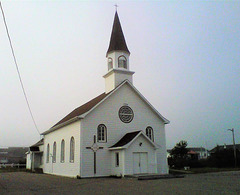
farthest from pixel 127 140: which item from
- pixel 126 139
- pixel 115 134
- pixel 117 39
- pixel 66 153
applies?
pixel 117 39

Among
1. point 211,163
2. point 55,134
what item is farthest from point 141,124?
point 211,163

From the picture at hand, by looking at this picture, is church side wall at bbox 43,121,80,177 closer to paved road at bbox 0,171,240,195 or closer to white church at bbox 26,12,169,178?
white church at bbox 26,12,169,178

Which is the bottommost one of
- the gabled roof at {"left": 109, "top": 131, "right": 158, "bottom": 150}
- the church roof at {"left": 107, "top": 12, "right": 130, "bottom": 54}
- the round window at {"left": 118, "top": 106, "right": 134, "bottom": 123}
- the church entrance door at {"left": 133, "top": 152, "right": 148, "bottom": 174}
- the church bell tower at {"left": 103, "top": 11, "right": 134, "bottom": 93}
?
the church entrance door at {"left": 133, "top": 152, "right": 148, "bottom": 174}

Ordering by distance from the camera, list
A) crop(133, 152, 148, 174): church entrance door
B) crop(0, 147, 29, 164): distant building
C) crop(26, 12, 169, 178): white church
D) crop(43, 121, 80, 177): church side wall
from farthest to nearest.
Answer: crop(0, 147, 29, 164): distant building → crop(43, 121, 80, 177): church side wall → crop(26, 12, 169, 178): white church → crop(133, 152, 148, 174): church entrance door

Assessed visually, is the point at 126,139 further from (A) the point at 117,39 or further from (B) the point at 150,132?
(A) the point at 117,39

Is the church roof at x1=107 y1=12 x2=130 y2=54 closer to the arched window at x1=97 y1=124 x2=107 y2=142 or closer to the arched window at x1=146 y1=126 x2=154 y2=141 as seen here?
the arched window at x1=146 y1=126 x2=154 y2=141

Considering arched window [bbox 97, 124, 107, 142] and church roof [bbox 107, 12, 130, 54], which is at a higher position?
church roof [bbox 107, 12, 130, 54]

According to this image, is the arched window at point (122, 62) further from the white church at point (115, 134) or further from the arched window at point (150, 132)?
the arched window at point (150, 132)

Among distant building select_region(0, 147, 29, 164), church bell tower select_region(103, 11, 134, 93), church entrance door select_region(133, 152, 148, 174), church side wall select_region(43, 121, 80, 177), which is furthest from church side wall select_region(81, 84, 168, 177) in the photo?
distant building select_region(0, 147, 29, 164)

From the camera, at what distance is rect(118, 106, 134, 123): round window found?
86.2 feet

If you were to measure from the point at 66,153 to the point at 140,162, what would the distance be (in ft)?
26.4

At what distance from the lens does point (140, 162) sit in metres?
23.7

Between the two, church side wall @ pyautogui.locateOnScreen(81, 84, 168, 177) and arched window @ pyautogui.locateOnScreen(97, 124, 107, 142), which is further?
arched window @ pyautogui.locateOnScreen(97, 124, 107, 142)

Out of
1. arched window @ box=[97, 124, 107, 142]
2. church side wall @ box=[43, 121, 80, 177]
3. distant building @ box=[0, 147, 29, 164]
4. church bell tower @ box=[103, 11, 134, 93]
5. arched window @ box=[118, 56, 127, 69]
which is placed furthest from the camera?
distant building @ box=[0, 147, 29, 164]
